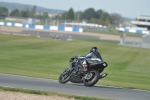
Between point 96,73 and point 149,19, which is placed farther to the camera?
point 149,19

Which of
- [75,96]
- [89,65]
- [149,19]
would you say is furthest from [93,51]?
[149,19]

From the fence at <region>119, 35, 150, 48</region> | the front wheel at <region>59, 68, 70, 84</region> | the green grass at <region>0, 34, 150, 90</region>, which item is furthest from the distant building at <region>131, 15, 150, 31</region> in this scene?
the front wheel at <region>59, 68, 70, 84</region>

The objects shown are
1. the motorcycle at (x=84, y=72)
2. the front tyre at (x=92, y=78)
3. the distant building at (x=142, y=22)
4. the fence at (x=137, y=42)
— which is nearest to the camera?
the front tyre at (x=92, y=78)

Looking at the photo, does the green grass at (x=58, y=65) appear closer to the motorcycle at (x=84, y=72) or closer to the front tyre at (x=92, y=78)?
the motorcycle at (x=84, y=72)

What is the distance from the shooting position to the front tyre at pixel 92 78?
16.3 metres

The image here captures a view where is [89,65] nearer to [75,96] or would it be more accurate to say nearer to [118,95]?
[118,95]

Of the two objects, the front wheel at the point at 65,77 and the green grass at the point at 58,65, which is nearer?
the front wheel at the point at 65,77

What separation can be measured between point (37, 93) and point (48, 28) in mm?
92990

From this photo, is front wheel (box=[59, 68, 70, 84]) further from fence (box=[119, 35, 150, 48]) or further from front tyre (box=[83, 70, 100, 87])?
fence (box=[119, 35, 150, 48])

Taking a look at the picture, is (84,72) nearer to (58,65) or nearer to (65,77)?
(65,77)

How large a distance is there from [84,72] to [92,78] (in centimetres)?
54

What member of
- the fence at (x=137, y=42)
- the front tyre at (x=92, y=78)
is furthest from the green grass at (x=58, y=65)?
the fence at (x=137, y=42)

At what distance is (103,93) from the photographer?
15.2 m

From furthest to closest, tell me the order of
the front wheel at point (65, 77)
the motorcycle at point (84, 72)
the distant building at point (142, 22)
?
1. the distant building at point (142, 22)
2. the front wheel at point (65, 77)
3. the motorcycle at point (84, 72)
